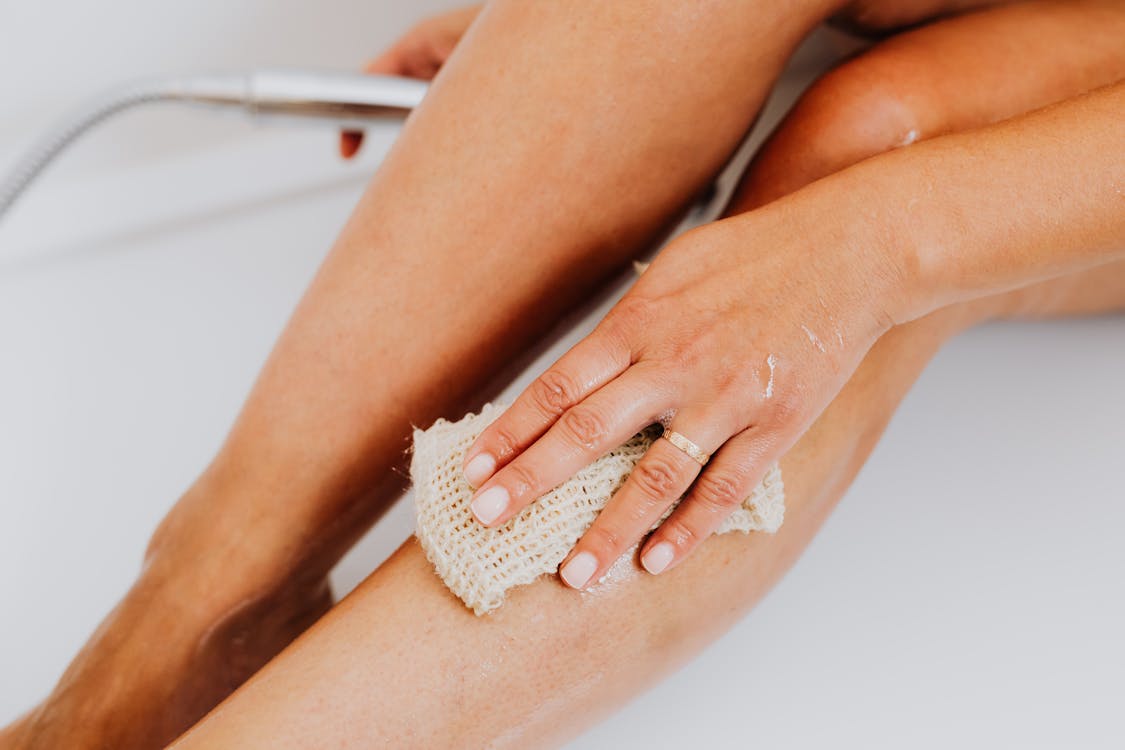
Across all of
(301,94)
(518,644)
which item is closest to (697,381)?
(518,644)

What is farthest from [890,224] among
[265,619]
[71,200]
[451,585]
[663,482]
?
[71,200]

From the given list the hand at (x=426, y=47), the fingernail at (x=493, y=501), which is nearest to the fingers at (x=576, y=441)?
the fingernail at (x=493, y=501)

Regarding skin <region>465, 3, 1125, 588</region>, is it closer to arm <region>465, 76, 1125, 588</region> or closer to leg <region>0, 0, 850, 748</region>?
arm <region>465, 76, 1125, 588</region>

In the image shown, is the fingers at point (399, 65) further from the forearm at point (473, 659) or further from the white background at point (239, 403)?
the forearm at point (473, 659)

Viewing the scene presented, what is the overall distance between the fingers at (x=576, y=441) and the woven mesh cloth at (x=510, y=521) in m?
0.01

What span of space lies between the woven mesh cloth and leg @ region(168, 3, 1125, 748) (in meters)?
0.02

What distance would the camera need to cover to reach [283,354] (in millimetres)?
704

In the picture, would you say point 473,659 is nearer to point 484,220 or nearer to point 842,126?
point 484,220

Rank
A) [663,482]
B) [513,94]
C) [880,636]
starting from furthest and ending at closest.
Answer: [880,636]
[513,94]
[663,482]

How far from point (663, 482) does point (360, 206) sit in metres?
0.31

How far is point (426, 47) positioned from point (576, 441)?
0.57 meters

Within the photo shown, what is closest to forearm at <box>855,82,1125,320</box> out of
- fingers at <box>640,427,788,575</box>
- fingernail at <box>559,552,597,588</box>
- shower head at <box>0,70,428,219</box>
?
fingers at <box>640,427,788,575</box>

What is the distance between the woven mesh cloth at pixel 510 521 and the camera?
22.3 inches

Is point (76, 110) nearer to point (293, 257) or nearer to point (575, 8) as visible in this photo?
point (293, 257)
